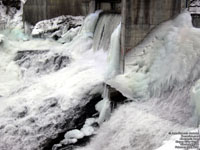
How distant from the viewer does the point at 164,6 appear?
6195 mm

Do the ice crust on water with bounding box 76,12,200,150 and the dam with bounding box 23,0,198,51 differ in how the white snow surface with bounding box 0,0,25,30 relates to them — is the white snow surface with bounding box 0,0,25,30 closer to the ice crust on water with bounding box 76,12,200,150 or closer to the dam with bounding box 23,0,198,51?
the dam with bounding box 23,0,198,51

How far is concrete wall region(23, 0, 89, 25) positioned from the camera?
12.8 meters

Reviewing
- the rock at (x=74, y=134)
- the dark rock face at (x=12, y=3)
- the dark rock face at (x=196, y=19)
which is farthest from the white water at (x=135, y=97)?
the dark rock face at (x=12, y=3)

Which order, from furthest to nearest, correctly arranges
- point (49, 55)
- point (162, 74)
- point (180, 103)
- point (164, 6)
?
point (49, 55), point (164, 6), point (162, 74), point (180, 103)

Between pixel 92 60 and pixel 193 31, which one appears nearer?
pixel 193 31

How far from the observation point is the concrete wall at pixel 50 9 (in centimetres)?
1280

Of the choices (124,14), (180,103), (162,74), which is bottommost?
(180,103)

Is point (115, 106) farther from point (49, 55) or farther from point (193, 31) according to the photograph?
point (49, 55)

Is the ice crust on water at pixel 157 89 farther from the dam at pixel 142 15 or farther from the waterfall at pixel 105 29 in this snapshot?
the waterfall at pixel 105 29

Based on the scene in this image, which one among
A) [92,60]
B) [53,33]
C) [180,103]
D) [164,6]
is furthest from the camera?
[53,33]

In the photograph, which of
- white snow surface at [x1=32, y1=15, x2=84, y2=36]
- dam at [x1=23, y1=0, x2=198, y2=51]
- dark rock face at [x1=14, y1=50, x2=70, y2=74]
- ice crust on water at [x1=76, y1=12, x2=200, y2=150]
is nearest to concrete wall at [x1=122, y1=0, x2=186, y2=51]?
dam at [x1=23, y1=0, x2=198, y2=51]

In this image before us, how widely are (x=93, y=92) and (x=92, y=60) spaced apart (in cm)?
231

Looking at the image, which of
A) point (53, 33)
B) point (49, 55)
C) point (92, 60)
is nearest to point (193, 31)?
point (92, 60)

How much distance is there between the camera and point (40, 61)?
31.8ft
